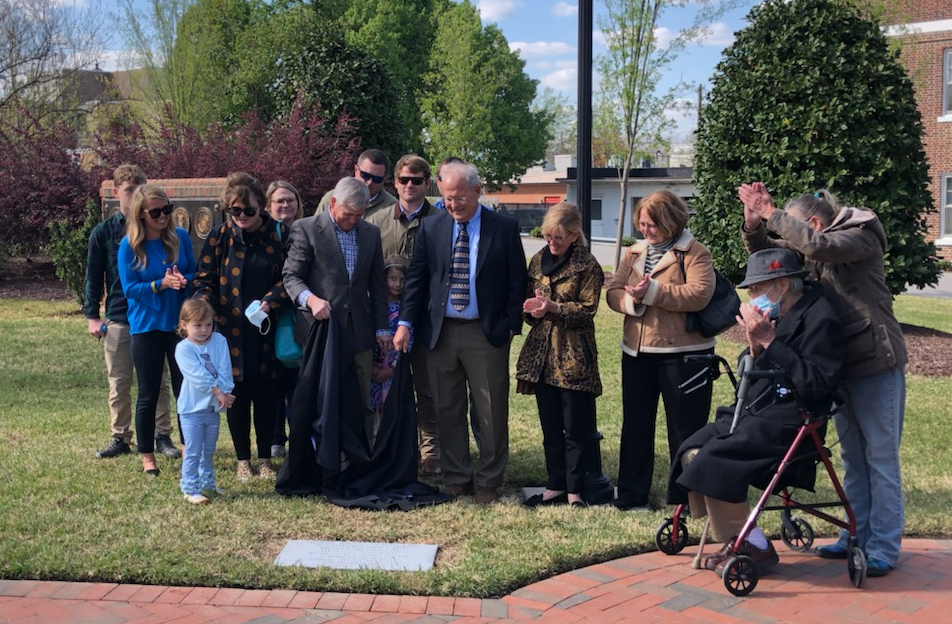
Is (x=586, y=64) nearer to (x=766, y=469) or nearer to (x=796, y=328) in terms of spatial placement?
(x=796, y=328)

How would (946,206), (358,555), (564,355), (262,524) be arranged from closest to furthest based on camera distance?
(358,555) < (262,524) < (564,355) < (946,206)

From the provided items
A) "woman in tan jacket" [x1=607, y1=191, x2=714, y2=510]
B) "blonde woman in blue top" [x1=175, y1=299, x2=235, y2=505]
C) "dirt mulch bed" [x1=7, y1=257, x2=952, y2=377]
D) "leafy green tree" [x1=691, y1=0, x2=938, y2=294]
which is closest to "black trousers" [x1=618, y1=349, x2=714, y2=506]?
"woman in tan jacket" [x1=607, y1=191, x2=714, y2=510]

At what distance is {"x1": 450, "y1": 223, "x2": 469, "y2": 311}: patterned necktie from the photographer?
5.85 metres

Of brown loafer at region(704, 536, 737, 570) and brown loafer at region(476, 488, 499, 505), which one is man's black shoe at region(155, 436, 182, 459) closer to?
brown loafer at region(476, 488, 499, 505)

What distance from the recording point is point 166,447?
273 inches

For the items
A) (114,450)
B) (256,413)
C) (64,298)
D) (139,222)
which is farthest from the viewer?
(64,298)

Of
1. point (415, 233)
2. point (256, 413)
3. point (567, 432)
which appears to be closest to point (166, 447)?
point (256, 413)

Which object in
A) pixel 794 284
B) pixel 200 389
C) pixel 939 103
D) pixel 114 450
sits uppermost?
pixel 939 103

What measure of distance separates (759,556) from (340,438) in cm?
260

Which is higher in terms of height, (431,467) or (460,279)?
(460,279)

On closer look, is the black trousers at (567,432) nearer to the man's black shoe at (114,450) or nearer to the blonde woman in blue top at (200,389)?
the blonde woman in blue top at (200,389)

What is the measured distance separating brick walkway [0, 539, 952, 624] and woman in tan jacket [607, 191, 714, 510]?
108cm

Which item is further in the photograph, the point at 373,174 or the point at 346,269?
the point at 373,174

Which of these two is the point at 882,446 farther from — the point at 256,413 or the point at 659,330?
the point at 256,413
